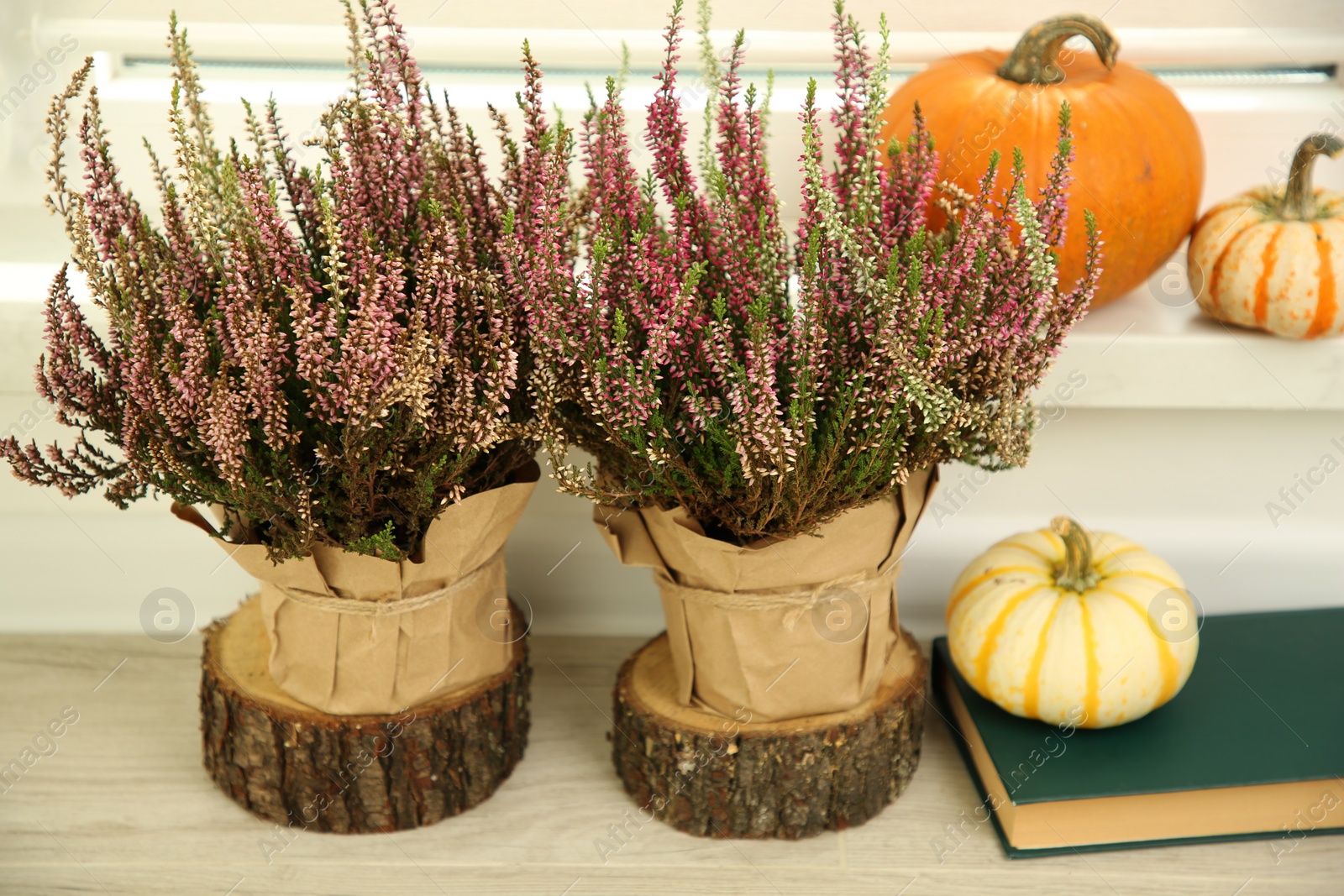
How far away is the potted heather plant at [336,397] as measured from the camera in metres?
0.94

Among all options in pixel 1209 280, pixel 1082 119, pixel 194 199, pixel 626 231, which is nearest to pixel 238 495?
pixel 194 199

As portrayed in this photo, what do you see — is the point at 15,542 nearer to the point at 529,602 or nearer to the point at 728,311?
the point at 529,602

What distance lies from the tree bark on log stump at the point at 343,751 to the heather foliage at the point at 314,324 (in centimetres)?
19

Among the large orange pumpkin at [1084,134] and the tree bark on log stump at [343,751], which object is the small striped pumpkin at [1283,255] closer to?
the large orange pumpkin at [1084,134]

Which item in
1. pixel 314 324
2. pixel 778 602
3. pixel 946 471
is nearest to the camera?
pixel 314 324

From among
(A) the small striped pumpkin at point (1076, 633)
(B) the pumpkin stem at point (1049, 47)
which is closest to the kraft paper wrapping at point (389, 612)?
(A) the small striped pumpkin at point (1076, 633)


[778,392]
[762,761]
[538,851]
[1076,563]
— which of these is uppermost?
[778,392]

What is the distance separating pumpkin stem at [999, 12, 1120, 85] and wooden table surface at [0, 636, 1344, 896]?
2.49 feet

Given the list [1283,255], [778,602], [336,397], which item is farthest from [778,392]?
[1283,255]

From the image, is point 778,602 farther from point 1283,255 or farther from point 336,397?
point 1283,255

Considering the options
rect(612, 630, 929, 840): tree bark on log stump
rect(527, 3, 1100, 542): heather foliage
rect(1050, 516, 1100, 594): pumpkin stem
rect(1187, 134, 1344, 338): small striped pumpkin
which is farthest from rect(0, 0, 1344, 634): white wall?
rect(527, 3, 1100, 542): heather foliage

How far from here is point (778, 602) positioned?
1078 mm

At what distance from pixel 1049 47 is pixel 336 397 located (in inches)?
33.3

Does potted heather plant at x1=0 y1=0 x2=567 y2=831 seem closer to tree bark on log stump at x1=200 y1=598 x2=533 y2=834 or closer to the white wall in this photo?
tree bark on log stump at x1=200 y1=598 x2=533 y2=834
